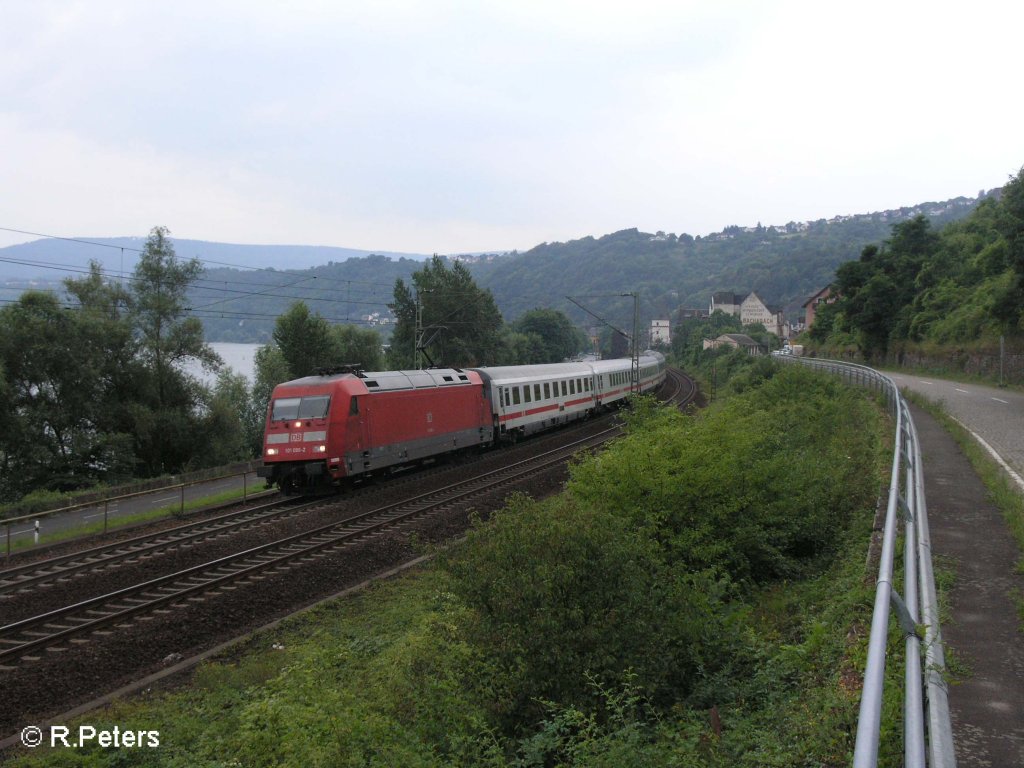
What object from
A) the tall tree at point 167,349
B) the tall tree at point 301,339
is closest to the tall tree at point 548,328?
the tall tree at point 301,339

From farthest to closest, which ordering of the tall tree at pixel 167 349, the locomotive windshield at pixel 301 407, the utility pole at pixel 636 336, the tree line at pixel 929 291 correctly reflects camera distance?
the tall tree at pixel 167 349 → the utility pole at pixel 636 336 → the tree line at pixel 929 291 → the locomotive windshield at pixel 301 407

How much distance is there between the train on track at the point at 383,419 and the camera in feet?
68.9

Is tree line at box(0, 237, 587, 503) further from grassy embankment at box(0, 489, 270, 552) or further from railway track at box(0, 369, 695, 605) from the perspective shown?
railway track at box(0, 369, 695, 605)

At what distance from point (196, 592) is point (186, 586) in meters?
0.44

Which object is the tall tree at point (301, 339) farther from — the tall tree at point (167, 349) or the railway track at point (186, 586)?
the railway track at point (186, 586)

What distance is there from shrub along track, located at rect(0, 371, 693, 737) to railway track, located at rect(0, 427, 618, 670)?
0.8 inches

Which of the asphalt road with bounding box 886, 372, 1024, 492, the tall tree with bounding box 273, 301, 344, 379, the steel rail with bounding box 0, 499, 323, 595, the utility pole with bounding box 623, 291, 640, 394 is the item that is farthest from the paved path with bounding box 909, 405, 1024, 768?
the tall tree with bounding box 273, 301, 344, 379

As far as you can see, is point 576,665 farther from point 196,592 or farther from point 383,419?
point 383,419

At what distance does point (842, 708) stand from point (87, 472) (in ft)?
130

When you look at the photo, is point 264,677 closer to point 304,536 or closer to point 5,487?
Result: point 304,536

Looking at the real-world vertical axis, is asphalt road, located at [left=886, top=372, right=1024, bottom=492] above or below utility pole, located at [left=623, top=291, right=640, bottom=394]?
below

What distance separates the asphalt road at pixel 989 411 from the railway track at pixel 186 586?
11927mm

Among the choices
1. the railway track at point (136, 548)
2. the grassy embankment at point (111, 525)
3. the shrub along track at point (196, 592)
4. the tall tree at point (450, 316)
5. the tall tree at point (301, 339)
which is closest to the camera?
the shrub along track at point (196, 592)

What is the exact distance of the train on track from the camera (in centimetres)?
2100
